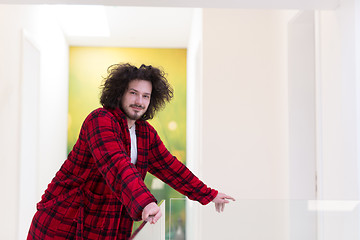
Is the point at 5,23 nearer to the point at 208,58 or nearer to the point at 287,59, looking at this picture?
the point at 208,58

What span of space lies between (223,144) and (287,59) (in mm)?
979

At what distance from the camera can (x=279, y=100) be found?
3.59 metres

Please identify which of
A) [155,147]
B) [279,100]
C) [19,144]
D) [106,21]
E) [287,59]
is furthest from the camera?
[106,21]

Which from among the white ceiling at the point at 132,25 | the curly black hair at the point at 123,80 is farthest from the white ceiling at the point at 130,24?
the curly black hair at the point at 123,80

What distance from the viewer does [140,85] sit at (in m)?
1.86

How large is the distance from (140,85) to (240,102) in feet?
6.86

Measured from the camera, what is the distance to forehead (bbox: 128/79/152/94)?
1852 mm

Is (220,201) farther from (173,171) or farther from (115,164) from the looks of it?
(115,164)

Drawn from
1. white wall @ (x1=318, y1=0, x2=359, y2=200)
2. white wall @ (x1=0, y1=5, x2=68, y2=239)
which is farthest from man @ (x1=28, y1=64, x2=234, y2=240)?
white wall @ (x1=0, y1=5, x2=68, y2=239)

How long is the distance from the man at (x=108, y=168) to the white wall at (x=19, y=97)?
82.1 inches

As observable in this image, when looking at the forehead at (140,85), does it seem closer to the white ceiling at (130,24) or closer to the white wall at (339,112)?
the white wall at (339,112)

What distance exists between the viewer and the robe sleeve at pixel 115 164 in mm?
1443

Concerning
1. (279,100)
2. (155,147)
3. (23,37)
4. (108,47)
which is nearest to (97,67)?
(108,47)

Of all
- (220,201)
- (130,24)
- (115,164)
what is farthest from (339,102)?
(130,24)
